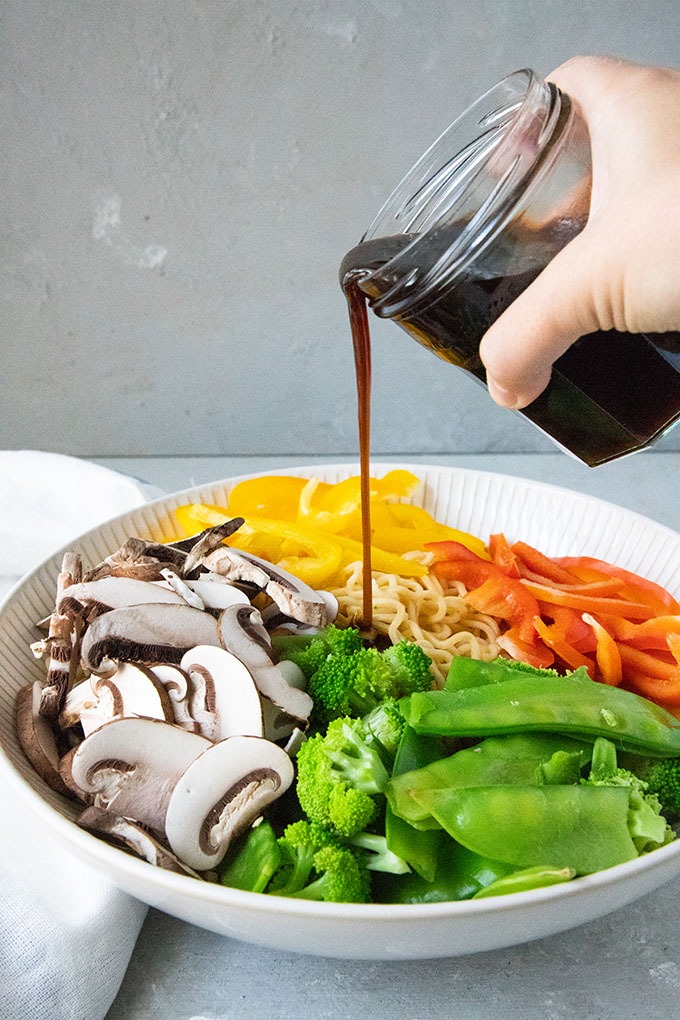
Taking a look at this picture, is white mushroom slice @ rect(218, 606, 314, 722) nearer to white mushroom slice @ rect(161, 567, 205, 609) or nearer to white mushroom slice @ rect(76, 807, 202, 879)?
white mushroom slice @ rect(161, 567, 205, 609)

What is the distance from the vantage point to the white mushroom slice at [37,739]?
1.64 meters

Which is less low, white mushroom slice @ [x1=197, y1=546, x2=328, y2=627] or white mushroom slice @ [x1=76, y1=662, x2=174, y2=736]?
white mushroom slice @ [x1=197, y1=546, x2=328, y2=627]

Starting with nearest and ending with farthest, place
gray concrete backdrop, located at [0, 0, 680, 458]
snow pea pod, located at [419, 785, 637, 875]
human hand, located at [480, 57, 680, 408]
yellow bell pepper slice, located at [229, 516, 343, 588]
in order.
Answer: human hand, located at [480, 57, 680, 408], snow pea pod, located at [419, 785, 637, 875], yellow bell pepper slice, located at [229, 516, 343, 588], gray concrete backdrop, located at [0, 0, 680, 458]

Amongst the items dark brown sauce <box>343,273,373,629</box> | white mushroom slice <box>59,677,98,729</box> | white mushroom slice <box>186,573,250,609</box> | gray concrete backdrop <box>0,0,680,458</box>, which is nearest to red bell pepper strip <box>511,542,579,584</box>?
dark brown sauce <box>343,273,373,629</box>

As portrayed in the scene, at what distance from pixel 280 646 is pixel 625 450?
2.62 feet

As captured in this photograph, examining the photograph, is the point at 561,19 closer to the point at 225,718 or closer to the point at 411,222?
the point at 411,222

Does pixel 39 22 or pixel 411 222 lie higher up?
pixel 39 22

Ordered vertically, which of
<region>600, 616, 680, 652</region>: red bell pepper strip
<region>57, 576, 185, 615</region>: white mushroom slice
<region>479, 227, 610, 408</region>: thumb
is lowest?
<region>600, 616, 680, 652</region>: red bell pepper strip

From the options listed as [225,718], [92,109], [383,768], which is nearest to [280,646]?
[225,718]

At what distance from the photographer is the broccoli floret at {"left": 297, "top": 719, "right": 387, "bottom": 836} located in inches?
55.0

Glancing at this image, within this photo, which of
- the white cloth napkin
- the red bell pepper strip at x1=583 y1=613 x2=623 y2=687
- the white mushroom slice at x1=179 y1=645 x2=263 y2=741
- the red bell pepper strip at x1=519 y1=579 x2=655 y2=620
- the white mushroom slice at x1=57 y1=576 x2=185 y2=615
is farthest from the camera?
the red bell pepper strip at x1=519 y1=579 x2=655 y2=620

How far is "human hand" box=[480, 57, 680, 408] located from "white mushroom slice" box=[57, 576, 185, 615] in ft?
2.68

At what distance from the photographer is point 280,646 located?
186 centimetres

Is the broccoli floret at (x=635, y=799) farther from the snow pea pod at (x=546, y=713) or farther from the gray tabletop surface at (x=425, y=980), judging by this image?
the gray tabletop surface at (x=425, y=980)
